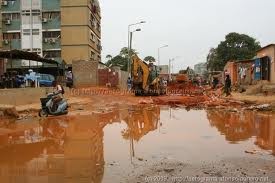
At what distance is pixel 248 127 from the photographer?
13055 mm

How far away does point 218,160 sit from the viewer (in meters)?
7.80

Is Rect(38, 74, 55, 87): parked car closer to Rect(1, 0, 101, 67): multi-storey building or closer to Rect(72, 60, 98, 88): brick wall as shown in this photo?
Rect(72, 60, 98, 88): brick wall

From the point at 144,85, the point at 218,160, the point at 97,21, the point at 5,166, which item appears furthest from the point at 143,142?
the point at 97,21

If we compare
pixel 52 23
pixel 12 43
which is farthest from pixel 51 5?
pixel 12 43

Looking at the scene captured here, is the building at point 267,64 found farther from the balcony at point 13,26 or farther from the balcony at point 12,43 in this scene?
the balcony at point 13,26

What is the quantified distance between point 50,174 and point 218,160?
3.05 m

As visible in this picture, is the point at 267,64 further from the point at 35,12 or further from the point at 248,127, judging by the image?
the point at 35,12

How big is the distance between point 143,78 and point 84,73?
13.3m

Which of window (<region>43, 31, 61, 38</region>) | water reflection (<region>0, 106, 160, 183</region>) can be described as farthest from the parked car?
window (<region>43, 31, 61, 38</region>)

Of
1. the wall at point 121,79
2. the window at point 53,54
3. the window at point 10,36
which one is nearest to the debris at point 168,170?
the wall at point 121,79

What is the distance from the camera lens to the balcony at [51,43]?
57.5m

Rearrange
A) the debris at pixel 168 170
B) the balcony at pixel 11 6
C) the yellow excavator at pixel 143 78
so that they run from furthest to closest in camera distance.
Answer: the balcony at pixel 11 6 → the yellow excavator at pixel 143 78 → the debris at pixel 168 170

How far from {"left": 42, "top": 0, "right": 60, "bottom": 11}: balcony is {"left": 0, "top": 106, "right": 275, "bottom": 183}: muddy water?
43848mm

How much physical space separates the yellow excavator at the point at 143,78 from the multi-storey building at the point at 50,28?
86.8ft
